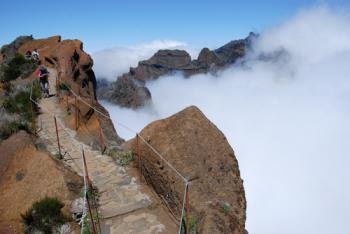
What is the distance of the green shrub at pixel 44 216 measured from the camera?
9.80m

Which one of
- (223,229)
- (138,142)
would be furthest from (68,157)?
(223,229)

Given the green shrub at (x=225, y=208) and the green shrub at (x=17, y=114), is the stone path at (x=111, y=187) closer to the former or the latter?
the green shrub at (x=17, y=114)

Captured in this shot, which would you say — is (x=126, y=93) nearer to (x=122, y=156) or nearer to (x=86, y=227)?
(x=122, y=156)

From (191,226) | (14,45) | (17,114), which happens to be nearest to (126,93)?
(14,45)

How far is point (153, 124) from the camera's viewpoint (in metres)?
14.3

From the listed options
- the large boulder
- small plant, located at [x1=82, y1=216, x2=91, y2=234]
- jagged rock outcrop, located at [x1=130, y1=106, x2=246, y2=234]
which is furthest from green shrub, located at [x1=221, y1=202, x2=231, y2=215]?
the large boulder

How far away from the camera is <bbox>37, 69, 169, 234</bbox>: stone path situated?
1030cm

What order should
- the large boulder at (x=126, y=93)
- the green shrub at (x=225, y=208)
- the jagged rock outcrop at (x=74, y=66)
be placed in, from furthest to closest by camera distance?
1. the large boulder at (x=126, y=93)
2. the jagged rock outcrop at (x=74, y=66)
3. the green shrub at (x=225, y=208)

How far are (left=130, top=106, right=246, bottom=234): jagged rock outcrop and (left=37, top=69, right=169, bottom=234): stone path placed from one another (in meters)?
0.80

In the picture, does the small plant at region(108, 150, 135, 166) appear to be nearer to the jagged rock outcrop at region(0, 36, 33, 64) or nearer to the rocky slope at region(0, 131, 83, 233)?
the rocky slope at region(0, 131, 83, 233)

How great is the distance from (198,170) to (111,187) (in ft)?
9.49

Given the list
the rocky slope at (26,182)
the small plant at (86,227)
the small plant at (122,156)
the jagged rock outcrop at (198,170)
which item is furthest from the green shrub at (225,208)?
the small plant at (122,156)

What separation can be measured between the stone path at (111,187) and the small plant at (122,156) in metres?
0.20

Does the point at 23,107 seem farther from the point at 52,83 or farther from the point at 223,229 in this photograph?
the point at 223,229
